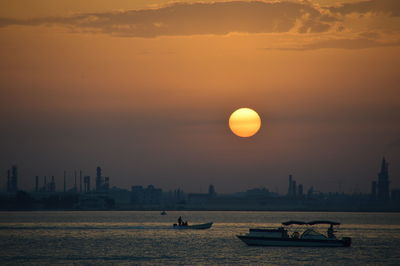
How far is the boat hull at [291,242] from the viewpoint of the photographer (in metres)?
99.1

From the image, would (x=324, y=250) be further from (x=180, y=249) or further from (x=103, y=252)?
(x=103, y=252)

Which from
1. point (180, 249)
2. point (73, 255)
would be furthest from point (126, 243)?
point (73, 255)

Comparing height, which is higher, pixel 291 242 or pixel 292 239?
pixel 292 239

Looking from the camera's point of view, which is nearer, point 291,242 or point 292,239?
point 292,239

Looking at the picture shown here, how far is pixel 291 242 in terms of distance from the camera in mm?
101000

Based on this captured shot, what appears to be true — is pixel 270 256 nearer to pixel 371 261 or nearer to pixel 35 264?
pixel 371 261

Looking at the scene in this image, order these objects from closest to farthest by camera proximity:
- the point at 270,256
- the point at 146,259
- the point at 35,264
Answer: the point at 35,264 → the point at 146,259 → the point at 270,256

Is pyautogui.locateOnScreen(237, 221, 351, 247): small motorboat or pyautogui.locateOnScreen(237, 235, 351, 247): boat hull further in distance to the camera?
pyautogui.locateOnScreen(237, 221, 351, 247): small motorboat

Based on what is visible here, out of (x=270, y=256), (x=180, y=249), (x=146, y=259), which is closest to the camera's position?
(x=146, y=259)

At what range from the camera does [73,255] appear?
87.6 metres

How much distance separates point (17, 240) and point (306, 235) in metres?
44.0

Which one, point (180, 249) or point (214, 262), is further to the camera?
point (180, 249)

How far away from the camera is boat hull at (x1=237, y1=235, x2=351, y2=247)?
9912 cm

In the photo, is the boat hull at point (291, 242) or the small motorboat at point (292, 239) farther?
the small motorboat at point (292, 239)
